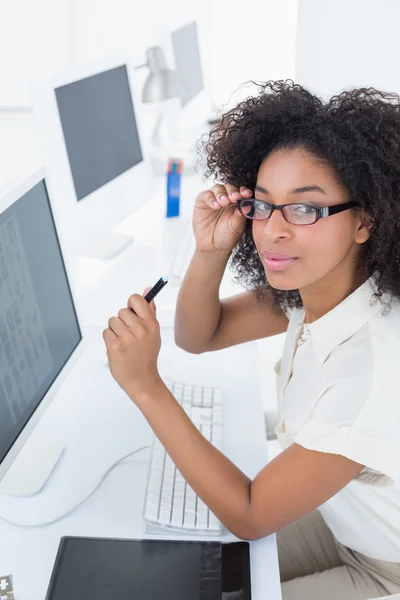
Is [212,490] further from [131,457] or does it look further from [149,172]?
[149,172]

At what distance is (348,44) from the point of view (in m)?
2.55

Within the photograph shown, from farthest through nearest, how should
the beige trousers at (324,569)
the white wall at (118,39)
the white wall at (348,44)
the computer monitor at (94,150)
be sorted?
the white wall at (118,39) → the white wall at (348,44) → the computer monitor at (94,150) → the beige trousers at (324,569)

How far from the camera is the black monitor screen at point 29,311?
3.24 feet

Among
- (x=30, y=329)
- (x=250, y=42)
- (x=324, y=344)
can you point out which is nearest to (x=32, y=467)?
(x=30, y=329)

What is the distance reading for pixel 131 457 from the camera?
119 centimetres

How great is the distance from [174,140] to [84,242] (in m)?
1.25

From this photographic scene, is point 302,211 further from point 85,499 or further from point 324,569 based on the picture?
point 324,569

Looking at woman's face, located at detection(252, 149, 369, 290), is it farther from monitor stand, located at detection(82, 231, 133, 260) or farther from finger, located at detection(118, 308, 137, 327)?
monitor stand, located at detection(82, 231, 133, 260)

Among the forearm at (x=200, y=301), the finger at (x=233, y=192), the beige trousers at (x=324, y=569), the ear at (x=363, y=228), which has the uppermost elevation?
the finger at (x=233, y=192)

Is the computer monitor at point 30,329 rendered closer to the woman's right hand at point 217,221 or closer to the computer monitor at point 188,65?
the woman's right hand at point 217,221

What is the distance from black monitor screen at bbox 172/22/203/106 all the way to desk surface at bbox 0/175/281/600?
5.07 feet

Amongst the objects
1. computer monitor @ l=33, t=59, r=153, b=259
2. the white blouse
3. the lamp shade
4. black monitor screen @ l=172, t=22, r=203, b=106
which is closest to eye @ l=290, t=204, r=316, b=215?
the white blouse

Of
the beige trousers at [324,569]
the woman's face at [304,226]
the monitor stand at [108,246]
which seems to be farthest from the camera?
the monitor stand at [108,246]

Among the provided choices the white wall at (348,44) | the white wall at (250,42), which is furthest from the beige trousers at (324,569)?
the white wall at (250,42)
